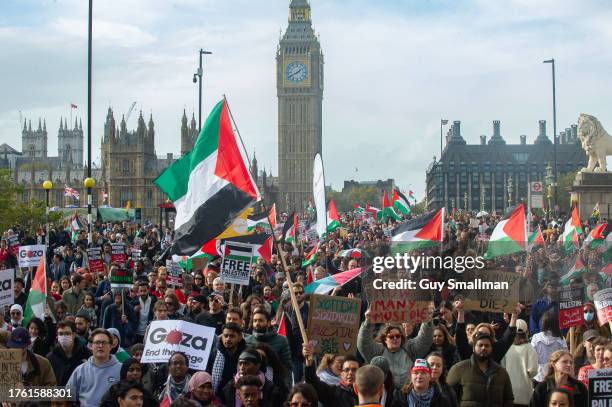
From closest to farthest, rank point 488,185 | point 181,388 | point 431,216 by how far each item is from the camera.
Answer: point 181,388 → point 431,216 → point 488,185

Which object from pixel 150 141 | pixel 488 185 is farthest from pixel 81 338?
pixel 488 185

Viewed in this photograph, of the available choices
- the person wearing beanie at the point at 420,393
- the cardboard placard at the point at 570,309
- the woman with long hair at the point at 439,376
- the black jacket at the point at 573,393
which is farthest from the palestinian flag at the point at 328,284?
the person wearing beanie at the point at 420,393

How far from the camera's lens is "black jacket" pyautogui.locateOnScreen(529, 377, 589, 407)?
27.0ft

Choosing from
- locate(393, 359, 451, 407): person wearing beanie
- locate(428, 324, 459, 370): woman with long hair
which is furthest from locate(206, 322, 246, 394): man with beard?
locate(428, 324, 459, 370): woman with long hair

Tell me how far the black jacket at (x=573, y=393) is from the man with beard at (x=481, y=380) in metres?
0.35

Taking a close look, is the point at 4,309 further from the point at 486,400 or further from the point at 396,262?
the point at 486,400

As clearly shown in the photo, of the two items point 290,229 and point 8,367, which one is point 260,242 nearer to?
point 290,229

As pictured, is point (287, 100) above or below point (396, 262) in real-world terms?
above

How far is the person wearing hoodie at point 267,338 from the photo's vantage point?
9367mm

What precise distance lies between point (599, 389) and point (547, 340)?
298 cm

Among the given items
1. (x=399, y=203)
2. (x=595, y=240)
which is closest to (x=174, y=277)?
(x=595, y=240)

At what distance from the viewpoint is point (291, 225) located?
2556 cm

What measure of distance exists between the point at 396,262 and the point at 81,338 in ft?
14.3

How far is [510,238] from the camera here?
685 inches
